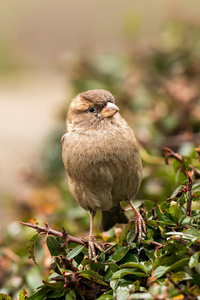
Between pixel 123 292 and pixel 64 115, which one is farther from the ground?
pixel 123 292

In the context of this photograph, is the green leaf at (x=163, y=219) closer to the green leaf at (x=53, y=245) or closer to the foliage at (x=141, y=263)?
the foliage at (x=141, y=263)

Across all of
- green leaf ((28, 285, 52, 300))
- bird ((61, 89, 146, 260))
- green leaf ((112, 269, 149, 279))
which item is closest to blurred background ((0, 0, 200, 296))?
bird ((61, 89, 146, 260))

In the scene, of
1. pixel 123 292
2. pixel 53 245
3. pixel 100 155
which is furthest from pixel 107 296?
pixel 100 155

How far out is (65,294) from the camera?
1.85 m

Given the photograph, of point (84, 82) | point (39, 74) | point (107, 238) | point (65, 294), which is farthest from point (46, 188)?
point (39, 74)

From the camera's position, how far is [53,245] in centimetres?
199

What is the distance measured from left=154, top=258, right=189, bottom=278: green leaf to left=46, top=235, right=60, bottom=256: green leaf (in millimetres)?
461

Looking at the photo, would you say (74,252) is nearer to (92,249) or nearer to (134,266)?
(92,249)

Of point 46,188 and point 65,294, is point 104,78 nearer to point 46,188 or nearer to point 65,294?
point 46,188

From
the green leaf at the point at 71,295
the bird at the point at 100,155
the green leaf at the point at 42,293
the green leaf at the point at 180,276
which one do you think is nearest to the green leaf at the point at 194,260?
the green leaf at the point at 180,276

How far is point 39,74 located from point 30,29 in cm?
300

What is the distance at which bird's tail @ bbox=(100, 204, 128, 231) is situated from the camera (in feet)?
9.39

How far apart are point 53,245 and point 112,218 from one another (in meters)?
0.92

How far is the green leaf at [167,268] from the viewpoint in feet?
5.50
